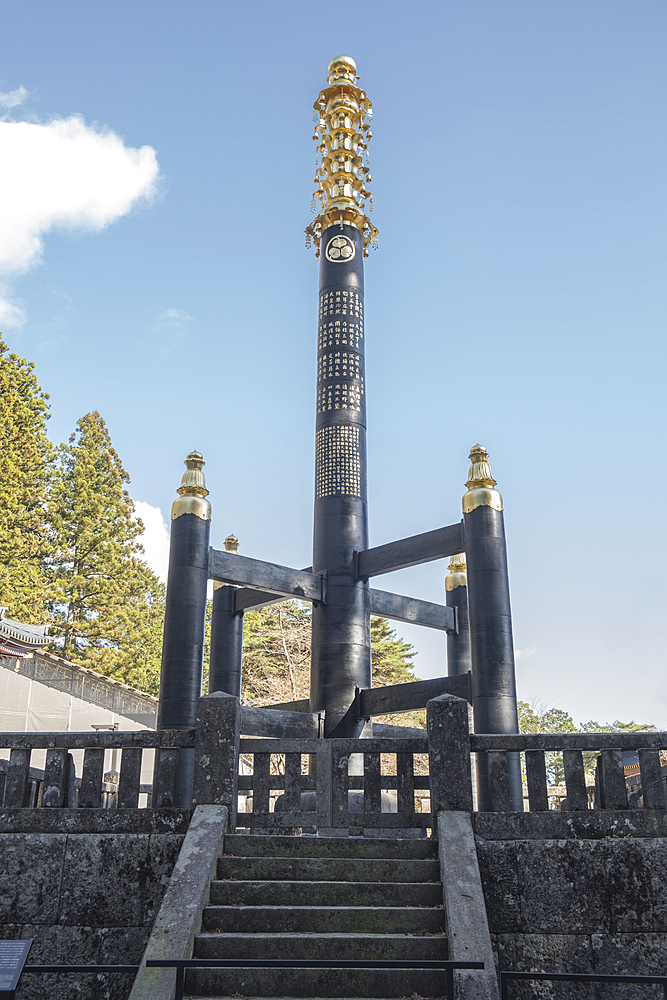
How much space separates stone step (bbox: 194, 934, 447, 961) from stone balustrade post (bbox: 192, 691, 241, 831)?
1.71m

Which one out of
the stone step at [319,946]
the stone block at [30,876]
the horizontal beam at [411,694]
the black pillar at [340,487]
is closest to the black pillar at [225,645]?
the black pillar at [340,487]

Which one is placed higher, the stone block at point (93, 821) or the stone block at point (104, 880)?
the stone block at point (93, 821)

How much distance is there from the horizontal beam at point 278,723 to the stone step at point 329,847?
21.9 feet

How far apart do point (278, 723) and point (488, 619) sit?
4.31m

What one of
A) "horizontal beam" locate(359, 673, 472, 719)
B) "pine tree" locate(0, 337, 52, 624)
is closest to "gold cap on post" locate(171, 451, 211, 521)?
"horizontal beam" locate(359, 673, 472, 719)

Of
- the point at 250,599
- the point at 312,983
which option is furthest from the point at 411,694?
the point at 312,983

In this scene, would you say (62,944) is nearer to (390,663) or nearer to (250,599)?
(250,599)

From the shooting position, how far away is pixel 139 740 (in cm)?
880

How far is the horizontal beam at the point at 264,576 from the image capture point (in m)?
15.4

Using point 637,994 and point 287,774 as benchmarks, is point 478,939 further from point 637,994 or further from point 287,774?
point 287,774

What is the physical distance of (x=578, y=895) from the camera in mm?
7754

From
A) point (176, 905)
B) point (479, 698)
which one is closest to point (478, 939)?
point (176, 905)

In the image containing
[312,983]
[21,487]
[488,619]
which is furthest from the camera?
[21,487]

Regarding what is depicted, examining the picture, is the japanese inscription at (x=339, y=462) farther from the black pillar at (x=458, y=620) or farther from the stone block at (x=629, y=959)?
the stone block at (x=629, y=959)
